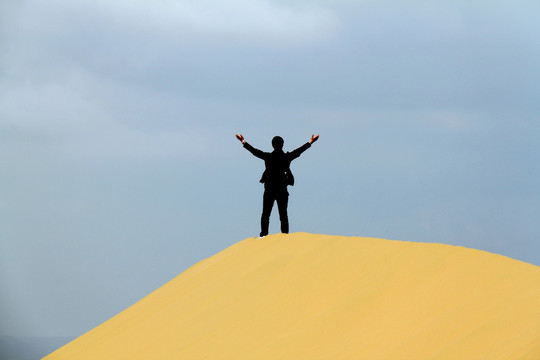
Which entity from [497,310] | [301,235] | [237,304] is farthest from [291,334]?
[301,235]

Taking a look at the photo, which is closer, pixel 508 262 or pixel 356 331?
pixel 356 331

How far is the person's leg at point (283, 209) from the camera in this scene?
1459 cm

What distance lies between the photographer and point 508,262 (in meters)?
10.5

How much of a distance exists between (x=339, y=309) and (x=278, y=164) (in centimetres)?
480

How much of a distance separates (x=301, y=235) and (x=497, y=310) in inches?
215

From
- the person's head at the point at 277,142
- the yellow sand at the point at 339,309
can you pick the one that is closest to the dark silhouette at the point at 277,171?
the person's head at the point at 277,142

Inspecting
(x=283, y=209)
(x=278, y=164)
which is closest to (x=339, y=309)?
(x=283, y=209)

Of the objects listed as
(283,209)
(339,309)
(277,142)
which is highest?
(277,142)

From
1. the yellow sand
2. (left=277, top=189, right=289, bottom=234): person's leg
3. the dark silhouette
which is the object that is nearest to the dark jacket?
the dark silhouette

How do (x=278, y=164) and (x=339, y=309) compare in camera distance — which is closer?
(x=339, y=309)

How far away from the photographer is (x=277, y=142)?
1461 cm

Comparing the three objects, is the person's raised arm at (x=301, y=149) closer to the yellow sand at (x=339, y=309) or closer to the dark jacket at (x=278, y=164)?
the dark jacket at (x=278, y=164)

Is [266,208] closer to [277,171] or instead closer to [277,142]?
[277,171]

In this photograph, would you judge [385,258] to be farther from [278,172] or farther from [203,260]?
[203,260]
